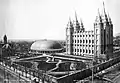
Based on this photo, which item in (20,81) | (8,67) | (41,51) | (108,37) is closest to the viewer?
(20,81)

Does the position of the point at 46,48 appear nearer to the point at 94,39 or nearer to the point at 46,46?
the point at 46,46

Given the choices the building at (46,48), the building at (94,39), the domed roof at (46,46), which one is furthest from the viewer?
the domed roof at (46,46)

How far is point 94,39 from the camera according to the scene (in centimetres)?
938

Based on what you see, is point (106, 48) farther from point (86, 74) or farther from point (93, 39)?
point (86, 74)

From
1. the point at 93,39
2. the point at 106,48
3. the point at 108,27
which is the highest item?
the point at 108,27

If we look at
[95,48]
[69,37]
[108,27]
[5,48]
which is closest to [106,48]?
[95,48]

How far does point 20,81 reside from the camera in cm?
444

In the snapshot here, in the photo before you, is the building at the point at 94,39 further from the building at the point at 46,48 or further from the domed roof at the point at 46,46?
the domed roof at the point at 46,46

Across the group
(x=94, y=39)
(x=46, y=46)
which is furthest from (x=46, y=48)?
(x=94, y=39)

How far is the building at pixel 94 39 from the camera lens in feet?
29.8

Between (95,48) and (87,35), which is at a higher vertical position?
(87,35)

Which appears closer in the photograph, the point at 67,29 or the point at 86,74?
the point at 86,74

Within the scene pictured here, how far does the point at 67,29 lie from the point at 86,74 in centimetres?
615

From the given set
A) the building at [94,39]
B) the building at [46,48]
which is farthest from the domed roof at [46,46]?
the building at [94,39]
